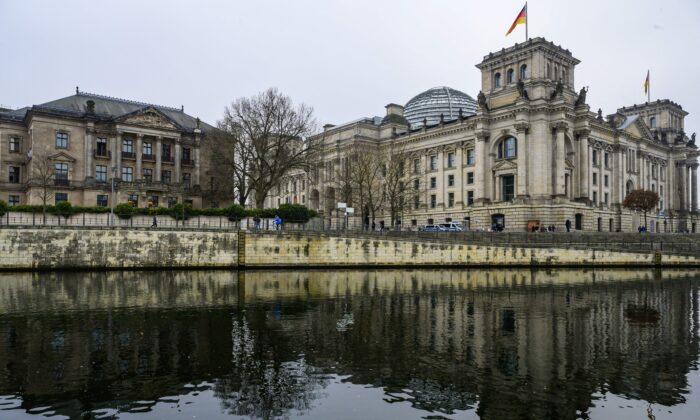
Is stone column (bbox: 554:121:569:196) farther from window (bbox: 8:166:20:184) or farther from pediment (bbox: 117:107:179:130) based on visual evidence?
window (bbox: 8:166:20:184)

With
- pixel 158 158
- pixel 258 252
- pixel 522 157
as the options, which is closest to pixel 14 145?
pixel 158 158

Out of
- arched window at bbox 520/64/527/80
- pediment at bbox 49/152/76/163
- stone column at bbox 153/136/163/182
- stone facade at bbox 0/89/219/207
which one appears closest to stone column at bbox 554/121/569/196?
arched window at bbox 520/64/527/80

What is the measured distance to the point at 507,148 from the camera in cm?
8000

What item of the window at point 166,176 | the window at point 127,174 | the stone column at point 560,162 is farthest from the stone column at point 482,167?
the window at point 127,174

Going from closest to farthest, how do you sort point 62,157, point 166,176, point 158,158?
1. point 62,157
2. point 158,158
3. point 166,176

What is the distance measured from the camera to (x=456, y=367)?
13.7 meters

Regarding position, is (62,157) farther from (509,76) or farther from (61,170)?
(509,76)

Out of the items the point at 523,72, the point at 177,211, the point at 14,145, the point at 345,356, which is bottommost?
the point at 345,356

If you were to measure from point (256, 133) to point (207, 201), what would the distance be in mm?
23882

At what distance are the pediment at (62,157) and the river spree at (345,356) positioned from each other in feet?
154

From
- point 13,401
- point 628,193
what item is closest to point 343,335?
point 13,401

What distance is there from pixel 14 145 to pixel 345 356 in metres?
74.7

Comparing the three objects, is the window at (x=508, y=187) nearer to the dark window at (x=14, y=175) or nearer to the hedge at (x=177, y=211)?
the hedge at (x=177, y=211)

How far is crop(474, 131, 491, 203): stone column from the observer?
8075 cm
